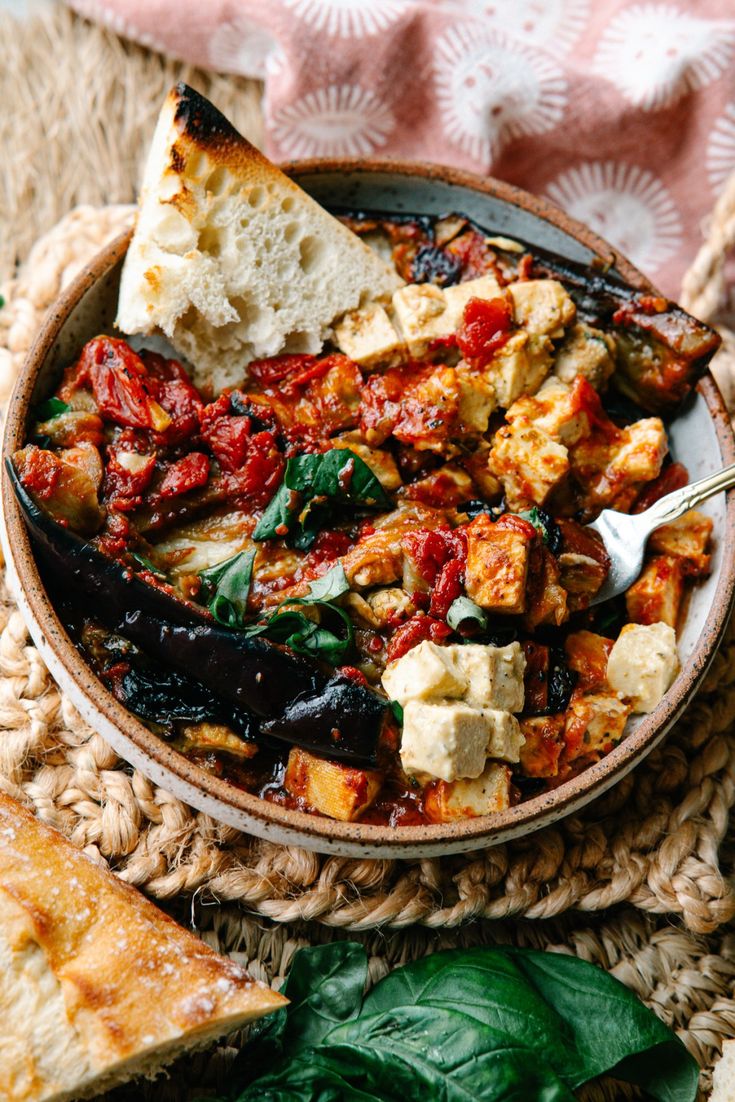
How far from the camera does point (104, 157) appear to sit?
5172 mm

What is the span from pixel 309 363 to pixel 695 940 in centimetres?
245

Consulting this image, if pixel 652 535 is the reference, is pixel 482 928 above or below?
below

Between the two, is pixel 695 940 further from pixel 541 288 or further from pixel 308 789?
pixel 541 288

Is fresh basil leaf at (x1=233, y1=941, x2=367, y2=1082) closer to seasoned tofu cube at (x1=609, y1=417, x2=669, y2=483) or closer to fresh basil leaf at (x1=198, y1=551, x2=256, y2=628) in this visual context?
fresh basil leaf at (x1=198, y1=551, x2=256, y2=628)

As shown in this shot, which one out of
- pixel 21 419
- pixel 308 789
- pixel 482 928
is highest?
pixel 21 419

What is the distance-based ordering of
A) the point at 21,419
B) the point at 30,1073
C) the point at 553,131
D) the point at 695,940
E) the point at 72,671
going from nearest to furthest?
1. the point at 30,1073
2. the point at 72,671
3. the point at 21,419
4. the point at 695,940
5. the point at 553,131

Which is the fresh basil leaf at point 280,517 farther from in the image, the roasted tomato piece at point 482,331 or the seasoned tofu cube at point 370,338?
the roasted tomato piece at point 482,331

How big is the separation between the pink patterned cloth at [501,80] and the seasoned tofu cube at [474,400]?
1.71 m

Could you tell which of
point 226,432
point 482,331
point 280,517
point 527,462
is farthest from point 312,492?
point 482,331

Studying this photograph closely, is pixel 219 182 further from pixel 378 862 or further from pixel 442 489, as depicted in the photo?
pixel 378 862

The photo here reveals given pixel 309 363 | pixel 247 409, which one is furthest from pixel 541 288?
pixel 247 409

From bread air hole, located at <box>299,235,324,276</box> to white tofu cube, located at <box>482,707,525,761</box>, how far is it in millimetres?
1760

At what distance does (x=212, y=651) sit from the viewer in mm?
3355

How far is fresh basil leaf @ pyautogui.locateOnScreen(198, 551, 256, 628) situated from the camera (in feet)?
11.5
